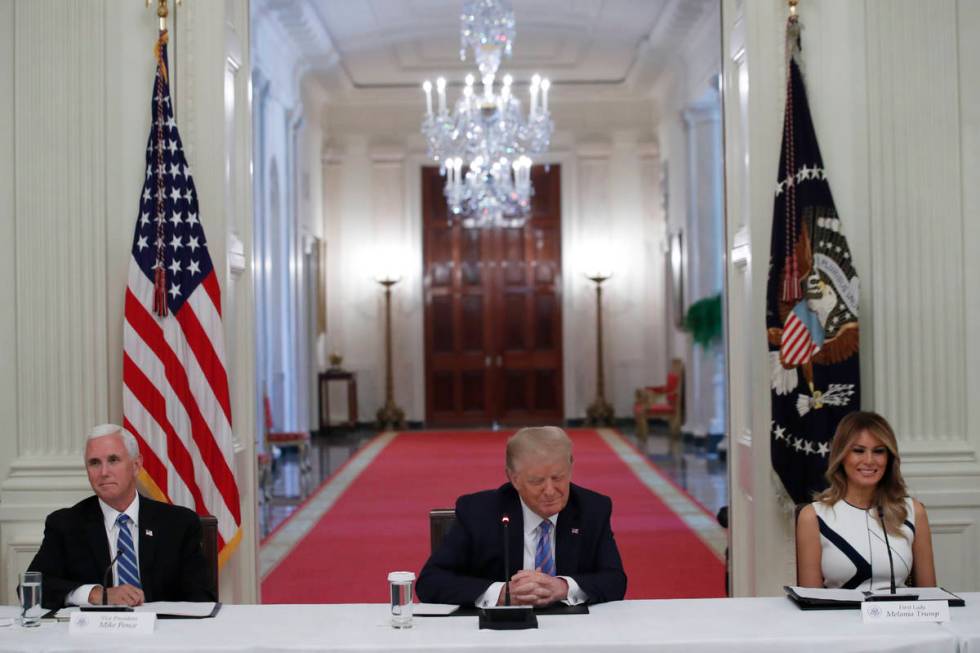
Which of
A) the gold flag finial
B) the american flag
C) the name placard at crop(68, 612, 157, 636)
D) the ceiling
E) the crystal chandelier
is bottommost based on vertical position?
the name placard at crop(68, 612, 157, 636)

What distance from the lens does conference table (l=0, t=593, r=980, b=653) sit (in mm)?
2930

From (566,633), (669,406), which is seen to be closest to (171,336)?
(566,633)

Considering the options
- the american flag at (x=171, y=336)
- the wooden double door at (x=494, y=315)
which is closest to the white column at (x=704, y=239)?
the wooden double door at (x=494, y=315)

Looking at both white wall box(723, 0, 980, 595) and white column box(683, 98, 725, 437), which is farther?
white column box(683, 98, 725, 437)

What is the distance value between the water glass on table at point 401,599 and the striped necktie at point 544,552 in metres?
0.70

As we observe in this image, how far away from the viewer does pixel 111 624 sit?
3088 millimetres

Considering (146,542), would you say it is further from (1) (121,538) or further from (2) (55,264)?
(2) (55,264)

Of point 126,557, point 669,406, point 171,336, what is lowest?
point 669,406

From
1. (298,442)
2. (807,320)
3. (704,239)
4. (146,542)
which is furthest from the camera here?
(704,239)

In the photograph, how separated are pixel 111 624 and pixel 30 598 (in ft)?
0.80

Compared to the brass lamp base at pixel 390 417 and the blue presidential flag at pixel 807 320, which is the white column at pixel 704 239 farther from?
the blue presidential flag at pixel 807 320

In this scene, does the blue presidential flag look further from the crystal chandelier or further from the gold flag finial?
the crystal chandelier

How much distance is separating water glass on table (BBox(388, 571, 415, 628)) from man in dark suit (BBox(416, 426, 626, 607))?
0.40 meters

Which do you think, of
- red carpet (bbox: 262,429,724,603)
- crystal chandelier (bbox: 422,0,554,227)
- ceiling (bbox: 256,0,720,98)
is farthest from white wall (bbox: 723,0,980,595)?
ceiling (bbox: 256,0,720,98)
